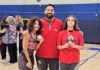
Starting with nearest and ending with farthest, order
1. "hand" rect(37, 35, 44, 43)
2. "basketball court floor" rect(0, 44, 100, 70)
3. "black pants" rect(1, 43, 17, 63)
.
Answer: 1. "hand" rect(37, 35, 44, 43)
2. "basketball court floor" rect(0, 44, 100, 70)
3. "black pants" rect(1, 43, 17, 63)

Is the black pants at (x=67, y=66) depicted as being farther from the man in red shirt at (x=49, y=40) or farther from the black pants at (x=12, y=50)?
the black pants at (x=12, y=50)

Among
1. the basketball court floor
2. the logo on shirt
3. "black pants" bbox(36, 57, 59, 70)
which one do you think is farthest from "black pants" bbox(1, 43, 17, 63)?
the logo on shirt

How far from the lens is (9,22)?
8.05 metres

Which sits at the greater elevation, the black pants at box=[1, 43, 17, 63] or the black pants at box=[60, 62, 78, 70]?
the black pants at box=[60, 62, 78, 70]

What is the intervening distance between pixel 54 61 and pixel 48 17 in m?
0.77

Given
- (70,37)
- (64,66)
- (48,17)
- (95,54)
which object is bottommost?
(95,54)

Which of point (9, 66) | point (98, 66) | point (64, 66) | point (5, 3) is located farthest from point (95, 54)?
point (5, 3)

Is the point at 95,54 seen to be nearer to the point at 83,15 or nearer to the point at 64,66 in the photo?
the point at 83,15

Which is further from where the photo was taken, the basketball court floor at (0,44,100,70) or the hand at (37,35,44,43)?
the basketball court floor at (0,44,100,70)

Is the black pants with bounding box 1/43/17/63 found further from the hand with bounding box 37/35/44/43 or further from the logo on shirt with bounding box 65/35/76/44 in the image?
the logo on shirt with bounding box 65/35/76/44

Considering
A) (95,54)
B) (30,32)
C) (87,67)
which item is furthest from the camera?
(95,54)

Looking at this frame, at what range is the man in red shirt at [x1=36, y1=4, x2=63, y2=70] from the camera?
14.3ft

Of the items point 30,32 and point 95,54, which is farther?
point 95,54

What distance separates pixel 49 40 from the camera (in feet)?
14.4
